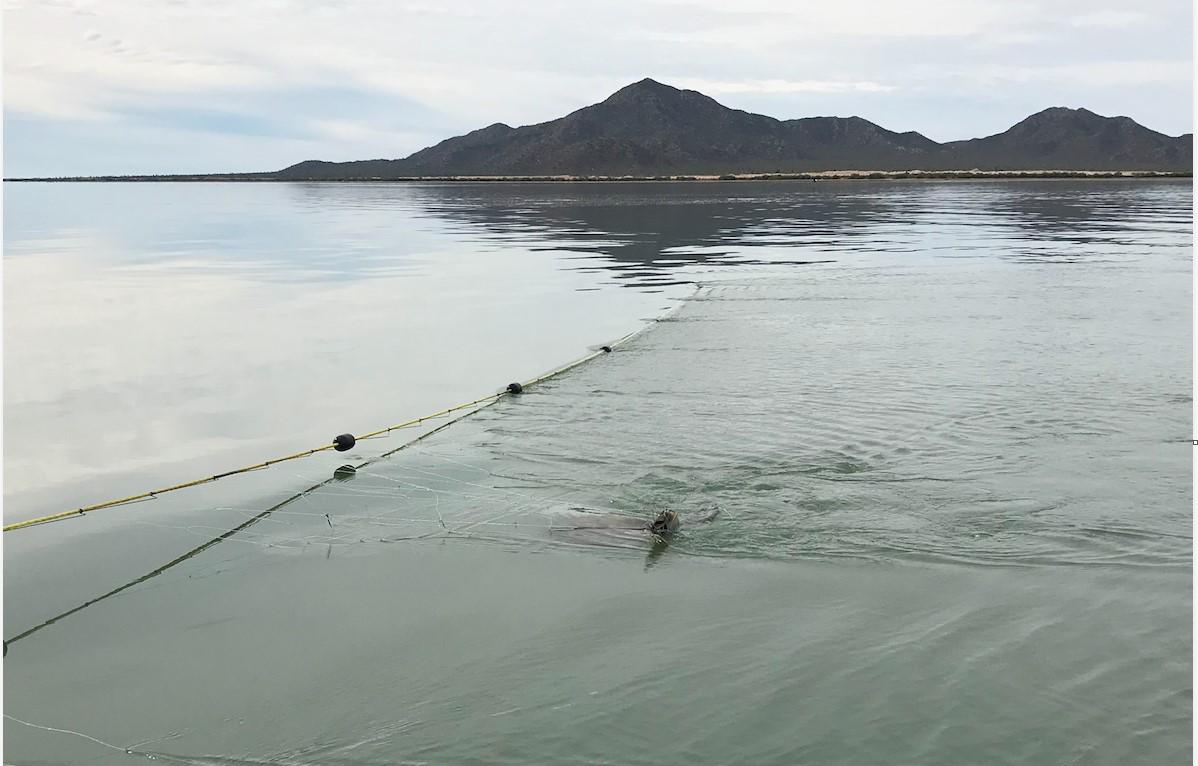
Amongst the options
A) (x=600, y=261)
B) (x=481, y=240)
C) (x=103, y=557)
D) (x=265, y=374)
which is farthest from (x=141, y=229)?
(x=103, y=557)

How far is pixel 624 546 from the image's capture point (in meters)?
8.74

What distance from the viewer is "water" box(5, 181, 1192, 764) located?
6129 millimetres

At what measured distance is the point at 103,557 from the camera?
8.80 meters

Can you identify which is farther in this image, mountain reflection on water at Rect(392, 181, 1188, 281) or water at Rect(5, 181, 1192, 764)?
mountain reflection on water at Rect(392, 181, 1188, 281)

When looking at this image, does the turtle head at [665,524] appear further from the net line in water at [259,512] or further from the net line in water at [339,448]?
the net line in water at [339,448]

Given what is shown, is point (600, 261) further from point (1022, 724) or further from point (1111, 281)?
point (1022, 724)

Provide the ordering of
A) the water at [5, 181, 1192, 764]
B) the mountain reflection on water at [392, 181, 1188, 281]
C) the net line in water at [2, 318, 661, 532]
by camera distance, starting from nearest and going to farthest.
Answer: the water at [5, 181, 1192, 764], the net line in water at [2, 318, 661, 532], the mountain reflection on water at [392, 181, 1188, 281]

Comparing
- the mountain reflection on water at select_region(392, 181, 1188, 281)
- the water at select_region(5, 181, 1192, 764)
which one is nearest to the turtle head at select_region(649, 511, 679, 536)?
the water at select_region(5, 181, 1192, 764)

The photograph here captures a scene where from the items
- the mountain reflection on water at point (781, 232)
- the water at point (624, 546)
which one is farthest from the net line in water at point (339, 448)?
the mountain reflection on water at point (781, 232)

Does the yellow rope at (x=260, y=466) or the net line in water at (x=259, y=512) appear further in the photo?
the yellow rope at (x=260, y=466)

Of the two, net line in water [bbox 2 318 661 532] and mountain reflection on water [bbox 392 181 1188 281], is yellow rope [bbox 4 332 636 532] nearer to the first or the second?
net line in water [bbox 2 318 661 532]

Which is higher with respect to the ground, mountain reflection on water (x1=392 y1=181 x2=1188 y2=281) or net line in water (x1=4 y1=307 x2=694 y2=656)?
mountain reflection on water (x1=392 y1=181 x2=1188 y2=281)

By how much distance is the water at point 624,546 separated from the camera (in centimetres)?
613

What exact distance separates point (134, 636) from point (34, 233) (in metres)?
52.9
